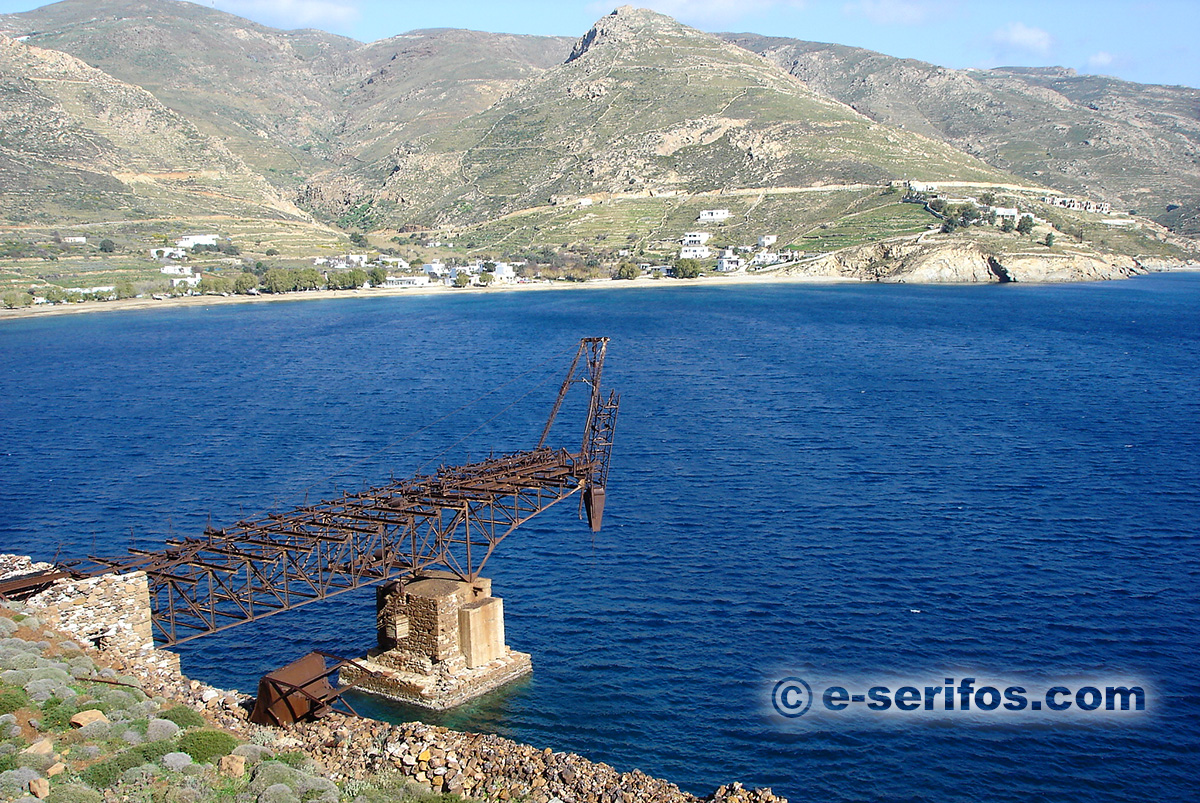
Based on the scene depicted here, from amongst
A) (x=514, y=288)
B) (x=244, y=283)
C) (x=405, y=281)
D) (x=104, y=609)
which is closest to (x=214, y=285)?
(x=244, y=283)

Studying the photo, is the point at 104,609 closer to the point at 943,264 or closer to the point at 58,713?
the point at 58,713

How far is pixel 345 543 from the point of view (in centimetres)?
2883

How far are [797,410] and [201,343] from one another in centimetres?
7662

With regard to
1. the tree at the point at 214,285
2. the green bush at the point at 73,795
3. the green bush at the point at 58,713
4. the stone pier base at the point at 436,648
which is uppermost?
the tree at the point at 214,285

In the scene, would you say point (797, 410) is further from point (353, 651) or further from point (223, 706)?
point (223, 706)

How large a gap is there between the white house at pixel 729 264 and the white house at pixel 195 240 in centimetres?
10070

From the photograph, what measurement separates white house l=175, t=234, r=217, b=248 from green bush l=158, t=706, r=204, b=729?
17730 centimetres

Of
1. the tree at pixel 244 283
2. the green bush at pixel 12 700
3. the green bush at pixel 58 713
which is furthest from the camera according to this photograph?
the tree at pixel 244 283

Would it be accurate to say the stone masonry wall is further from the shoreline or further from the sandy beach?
the shoreline

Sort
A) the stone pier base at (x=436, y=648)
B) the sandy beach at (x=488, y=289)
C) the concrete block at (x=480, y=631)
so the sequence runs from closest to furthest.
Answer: the stone pier base at (x=436, y=648) → the concrete block at (x=480, y=631) → the sandy beach at (x=488, y=289)

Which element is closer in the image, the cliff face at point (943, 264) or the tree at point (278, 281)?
the tree at point (278, 281)

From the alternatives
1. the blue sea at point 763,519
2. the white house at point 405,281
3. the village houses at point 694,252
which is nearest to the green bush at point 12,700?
the blue sea at point 763,519

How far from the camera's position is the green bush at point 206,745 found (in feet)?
61.1

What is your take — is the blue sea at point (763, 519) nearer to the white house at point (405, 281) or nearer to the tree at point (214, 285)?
the tree at point (214, 285)
